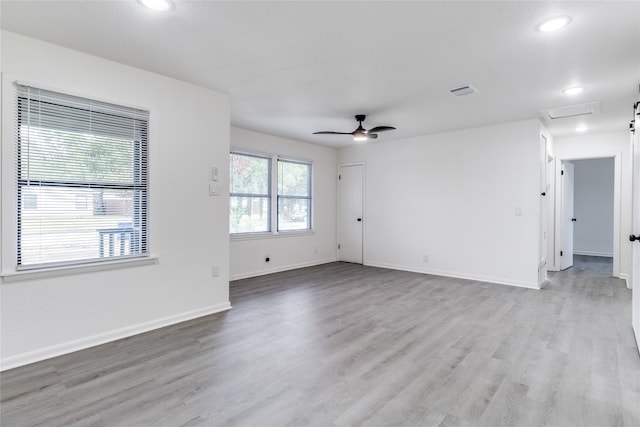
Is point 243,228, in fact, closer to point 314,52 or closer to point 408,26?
point 314,52

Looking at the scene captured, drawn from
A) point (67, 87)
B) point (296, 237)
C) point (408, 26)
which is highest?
point (408, 26)

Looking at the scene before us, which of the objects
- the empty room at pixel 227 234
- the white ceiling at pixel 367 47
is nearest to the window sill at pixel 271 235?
the empty room at pixel 227 234

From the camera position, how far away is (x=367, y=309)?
3.86 m

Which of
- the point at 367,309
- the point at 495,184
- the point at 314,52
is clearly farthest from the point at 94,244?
the point at 495,184

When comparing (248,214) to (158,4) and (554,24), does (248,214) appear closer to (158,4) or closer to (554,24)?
(158,4)

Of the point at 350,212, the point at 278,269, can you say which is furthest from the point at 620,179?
the point at 278,269

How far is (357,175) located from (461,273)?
2.81 m

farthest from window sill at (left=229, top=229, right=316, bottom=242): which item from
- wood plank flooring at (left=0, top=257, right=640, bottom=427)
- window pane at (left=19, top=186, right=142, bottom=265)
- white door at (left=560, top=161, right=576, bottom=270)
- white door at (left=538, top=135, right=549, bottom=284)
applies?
white door at (left=560, top=161, right=576, bottom=270)

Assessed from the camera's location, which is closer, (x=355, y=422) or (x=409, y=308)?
(x=355, y=422)

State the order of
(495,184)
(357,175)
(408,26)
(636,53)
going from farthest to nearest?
(357,175) < (495,184) < (636,53) < (408,26)

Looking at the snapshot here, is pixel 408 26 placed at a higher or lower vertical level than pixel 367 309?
higher

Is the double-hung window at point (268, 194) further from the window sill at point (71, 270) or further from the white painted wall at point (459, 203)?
the window sill at point (71, 270)

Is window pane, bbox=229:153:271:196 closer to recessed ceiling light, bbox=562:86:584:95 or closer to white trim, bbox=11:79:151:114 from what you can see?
white trim, bbox=11:79:151:114

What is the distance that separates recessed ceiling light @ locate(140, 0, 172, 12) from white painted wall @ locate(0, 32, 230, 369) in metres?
1.16
